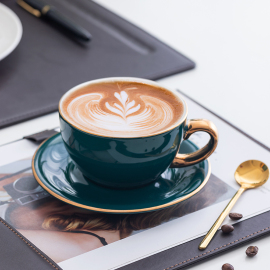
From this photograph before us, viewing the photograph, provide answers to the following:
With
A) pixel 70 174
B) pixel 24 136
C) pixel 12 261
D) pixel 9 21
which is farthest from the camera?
pixel 9 21

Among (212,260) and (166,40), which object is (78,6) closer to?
(166,40)

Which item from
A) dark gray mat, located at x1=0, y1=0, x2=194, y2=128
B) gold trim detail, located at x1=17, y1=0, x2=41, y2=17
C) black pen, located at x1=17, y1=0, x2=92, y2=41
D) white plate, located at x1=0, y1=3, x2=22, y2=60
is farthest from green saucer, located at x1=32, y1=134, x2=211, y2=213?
gold trim detail, located at x1=17, y1=0, x2=41, y2=17

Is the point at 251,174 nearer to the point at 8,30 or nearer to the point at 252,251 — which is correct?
the point at 252,251

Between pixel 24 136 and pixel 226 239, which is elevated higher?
pixel 226 239

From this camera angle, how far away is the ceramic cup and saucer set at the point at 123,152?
0.52 meters

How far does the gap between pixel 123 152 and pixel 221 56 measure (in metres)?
0.65

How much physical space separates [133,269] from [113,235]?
0.20ft

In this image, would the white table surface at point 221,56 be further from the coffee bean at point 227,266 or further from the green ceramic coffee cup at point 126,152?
the green ceramic coffee cup at point 126,152

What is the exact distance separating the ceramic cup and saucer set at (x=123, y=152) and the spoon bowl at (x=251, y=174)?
0.06 metres

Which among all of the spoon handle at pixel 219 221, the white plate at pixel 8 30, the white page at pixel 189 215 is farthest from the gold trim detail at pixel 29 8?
the spoon handle at pixel 219 221

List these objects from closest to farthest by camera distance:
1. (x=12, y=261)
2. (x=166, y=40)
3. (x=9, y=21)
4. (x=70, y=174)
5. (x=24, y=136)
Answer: (x=12, y=261), (x=70, y=174), (x=24, y=136), (x=9, y=21), (x=166, y=40)

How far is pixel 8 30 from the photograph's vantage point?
3.11ft

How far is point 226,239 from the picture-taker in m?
0.51

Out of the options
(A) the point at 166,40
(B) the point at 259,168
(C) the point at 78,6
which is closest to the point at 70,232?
(B) the point at 259,168
